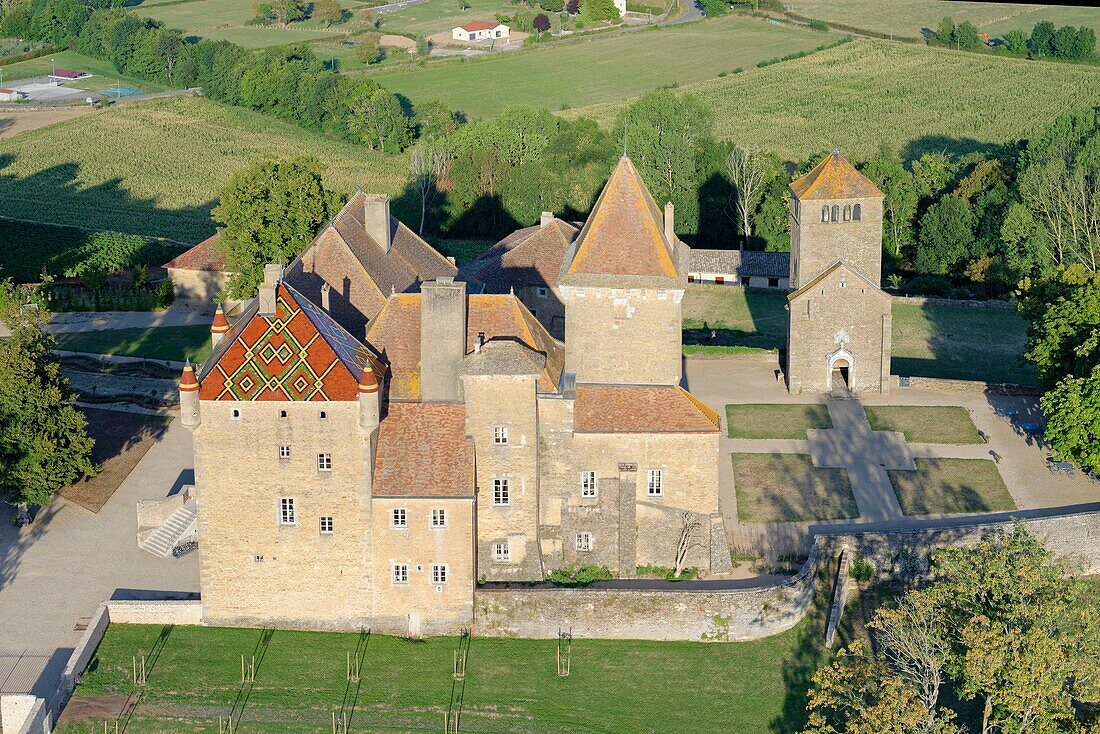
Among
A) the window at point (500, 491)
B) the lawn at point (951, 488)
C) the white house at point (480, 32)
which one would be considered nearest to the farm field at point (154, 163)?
the white house at point (480, 32)

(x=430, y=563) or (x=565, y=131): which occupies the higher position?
(x=565, y=131)

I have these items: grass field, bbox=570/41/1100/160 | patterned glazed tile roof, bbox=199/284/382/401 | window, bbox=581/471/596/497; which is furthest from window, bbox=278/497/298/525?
grass field, bbox=570/41/1100/160

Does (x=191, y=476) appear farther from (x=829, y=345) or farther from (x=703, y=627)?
(x=829, y=345)

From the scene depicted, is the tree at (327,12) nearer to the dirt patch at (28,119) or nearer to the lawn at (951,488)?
the dirt patch at (28,119)

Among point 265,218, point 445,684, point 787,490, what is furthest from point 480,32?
point 445,684

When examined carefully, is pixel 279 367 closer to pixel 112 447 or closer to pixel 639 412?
pixel 639 412

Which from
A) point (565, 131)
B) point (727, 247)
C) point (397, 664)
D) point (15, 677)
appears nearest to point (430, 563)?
point (397, 664)

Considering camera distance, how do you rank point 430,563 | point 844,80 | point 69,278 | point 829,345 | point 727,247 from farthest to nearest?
point 844,80 → point 727,247 → point 69,278 → point 829,345 → point 430,563
